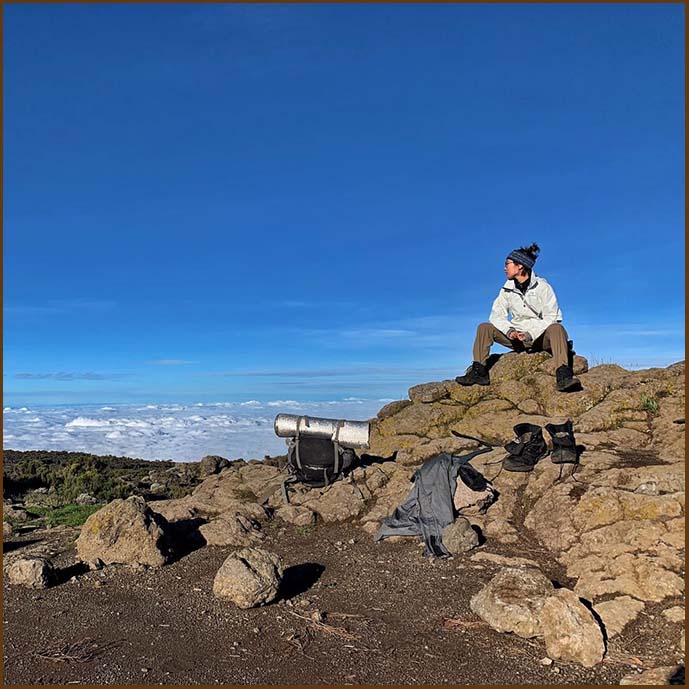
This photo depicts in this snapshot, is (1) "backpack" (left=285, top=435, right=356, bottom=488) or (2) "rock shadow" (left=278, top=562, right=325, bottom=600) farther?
(1) "backpack" (left=285, top=435, right=356, bottom=488)

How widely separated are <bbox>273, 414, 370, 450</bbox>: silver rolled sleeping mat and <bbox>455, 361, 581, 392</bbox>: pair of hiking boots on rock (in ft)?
9.80

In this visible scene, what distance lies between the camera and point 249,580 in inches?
294

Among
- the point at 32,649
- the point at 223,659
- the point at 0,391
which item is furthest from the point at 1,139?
the point at 223,659

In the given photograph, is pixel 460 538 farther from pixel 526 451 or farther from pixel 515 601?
pixel 515 601

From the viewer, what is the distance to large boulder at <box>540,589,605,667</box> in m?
6.11

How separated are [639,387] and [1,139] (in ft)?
37.8

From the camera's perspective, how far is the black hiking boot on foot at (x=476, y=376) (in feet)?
45.4

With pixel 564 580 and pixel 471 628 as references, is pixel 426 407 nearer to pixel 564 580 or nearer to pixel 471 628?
pixel 564 580

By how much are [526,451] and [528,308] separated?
385 cm

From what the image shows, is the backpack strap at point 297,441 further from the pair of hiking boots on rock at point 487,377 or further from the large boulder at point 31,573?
the large boulder at point 31,573

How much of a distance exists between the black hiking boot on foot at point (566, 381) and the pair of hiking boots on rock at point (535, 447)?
195 centimetres

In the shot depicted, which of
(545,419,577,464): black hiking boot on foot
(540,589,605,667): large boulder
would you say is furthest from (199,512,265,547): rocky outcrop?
(540,589,605,667): large boulder

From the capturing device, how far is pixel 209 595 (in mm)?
8000

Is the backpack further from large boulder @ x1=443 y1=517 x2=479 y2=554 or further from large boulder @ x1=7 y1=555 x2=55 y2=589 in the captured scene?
large boulder @ x1=7 y1=555 x2=55 y2=589
